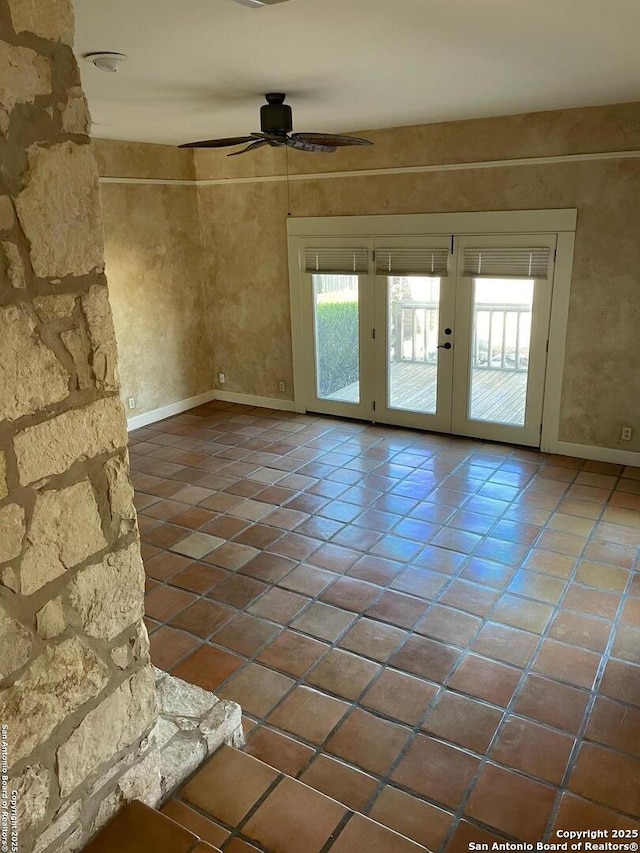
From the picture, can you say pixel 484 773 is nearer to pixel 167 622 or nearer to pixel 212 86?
pixel 167 622

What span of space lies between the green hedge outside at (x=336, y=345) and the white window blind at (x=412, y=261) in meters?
0.54

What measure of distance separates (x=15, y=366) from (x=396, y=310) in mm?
5035

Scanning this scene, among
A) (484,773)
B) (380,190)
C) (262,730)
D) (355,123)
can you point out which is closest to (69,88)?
(262,730)

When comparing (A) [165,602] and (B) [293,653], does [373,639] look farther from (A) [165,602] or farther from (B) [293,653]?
(A) [165,602]

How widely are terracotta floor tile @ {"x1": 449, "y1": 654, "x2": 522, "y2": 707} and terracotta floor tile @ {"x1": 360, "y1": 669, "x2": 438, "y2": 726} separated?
0.46 ft

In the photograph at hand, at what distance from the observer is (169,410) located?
23.1 ft

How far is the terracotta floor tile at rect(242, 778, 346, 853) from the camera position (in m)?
2.03

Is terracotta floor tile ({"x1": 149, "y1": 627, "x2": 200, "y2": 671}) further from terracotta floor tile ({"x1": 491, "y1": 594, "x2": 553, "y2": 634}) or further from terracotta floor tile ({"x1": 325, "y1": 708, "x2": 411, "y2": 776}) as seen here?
terracotta floor tile ({"x1": 491, "y1": 594, "x2": 553, "y2": 634})

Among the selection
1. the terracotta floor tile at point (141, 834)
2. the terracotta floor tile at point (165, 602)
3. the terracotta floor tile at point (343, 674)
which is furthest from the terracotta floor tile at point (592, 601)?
the terracotta floor tile at point (141, 834)

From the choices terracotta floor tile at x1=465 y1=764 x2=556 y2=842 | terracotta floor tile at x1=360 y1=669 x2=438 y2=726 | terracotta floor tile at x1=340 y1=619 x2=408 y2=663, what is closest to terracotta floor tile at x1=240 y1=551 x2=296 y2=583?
terracotta floor tile at x1=340 y1=619 x2=408 y2=663

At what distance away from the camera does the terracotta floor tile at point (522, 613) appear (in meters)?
3.31

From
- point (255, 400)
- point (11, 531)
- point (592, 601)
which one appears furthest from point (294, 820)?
point (255, 400)

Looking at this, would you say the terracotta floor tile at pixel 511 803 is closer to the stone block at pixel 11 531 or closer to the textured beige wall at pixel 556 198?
the stone block at pixel 11 531

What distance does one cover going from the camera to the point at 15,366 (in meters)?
1.37
